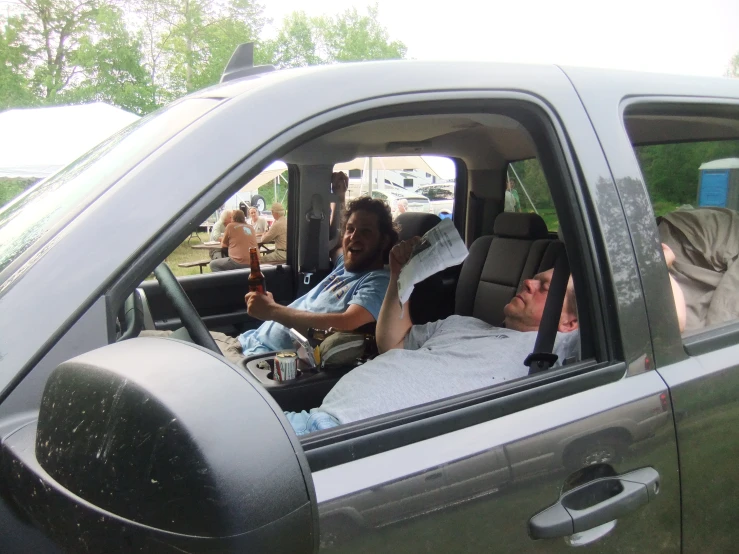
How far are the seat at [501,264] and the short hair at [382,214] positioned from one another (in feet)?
1.76

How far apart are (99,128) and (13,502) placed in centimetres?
974

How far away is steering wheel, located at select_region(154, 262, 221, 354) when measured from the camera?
177cm

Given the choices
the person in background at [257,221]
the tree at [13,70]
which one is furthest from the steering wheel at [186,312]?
the tree at [13,70]

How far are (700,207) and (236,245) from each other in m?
3.81

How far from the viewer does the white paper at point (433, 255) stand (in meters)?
1.95

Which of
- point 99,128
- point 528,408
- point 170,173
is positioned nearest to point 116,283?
point 170,173

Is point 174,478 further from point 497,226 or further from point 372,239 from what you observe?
point 497,226

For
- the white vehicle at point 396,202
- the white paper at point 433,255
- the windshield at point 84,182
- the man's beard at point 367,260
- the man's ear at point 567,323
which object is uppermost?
the windshield at point 84,182

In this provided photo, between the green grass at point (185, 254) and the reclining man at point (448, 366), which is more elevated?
the green grass at point (185, 254)

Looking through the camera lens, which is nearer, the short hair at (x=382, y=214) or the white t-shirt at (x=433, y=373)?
the white t-shirt at (x=433, y=373)

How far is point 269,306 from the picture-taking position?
10.2 feet

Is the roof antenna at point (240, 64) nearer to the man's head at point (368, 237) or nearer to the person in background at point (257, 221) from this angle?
the man's head at point (368, 237)

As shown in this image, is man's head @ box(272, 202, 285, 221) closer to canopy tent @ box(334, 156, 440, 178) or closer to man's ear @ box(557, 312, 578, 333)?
canopy tent @ box(334, 156, 440, 178)

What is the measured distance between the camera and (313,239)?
14.1 feet
